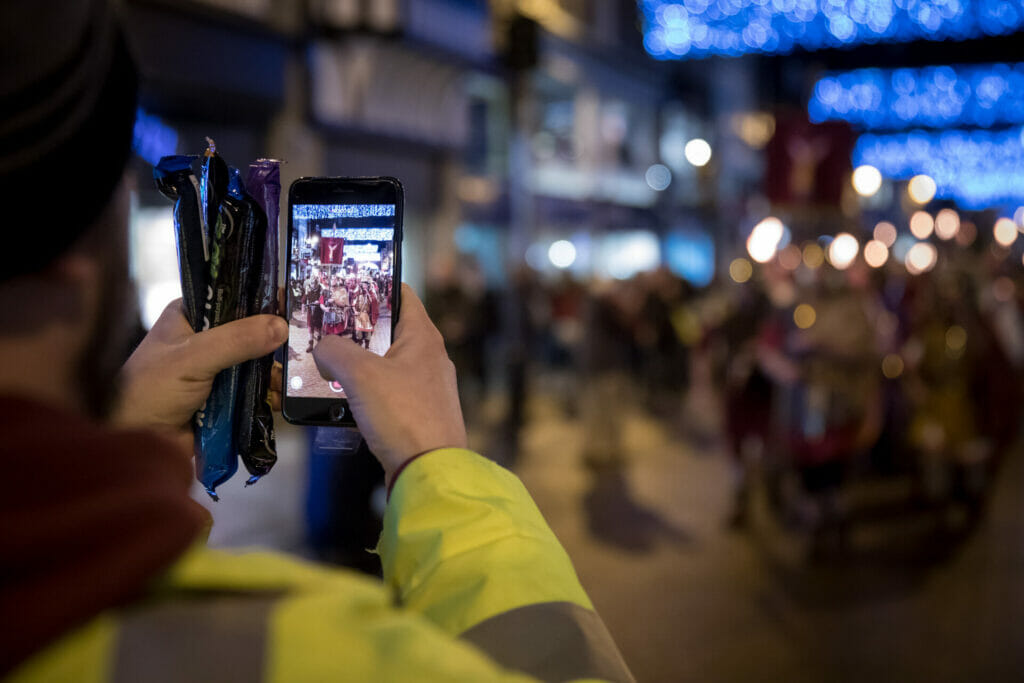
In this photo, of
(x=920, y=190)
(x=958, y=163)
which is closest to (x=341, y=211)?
(x=920, y=190)

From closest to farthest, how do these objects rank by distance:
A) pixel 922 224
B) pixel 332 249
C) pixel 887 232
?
pixel 332 249, pixel 922 224, pixel 887 232

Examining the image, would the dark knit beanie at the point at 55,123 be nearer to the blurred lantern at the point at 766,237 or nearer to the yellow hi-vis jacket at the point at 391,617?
the yellow hi-vis jacket at the point at 391,617

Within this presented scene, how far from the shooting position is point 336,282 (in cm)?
129

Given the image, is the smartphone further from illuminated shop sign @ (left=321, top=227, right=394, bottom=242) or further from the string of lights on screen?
the string of lights on screen

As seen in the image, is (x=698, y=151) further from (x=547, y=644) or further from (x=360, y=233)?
(x=547, y=644)

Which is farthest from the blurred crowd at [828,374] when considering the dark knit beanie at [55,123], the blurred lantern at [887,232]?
the blurred lantern at [887,232]

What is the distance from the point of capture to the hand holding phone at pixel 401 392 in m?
1.07

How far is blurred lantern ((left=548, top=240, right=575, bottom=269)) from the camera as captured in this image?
69.7 feet

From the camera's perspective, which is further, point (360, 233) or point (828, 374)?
point (828, 374)

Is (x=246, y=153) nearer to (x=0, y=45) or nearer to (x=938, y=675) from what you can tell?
(x=938, y=675)

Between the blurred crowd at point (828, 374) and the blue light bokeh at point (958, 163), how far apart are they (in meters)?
13.4

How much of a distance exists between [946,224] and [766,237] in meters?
3.90

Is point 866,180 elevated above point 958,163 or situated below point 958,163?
below

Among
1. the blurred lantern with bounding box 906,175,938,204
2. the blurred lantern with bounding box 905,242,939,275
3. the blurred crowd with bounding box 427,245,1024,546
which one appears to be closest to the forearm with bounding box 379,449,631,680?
the blurred crowd with bounding box 427,245,1024,546
